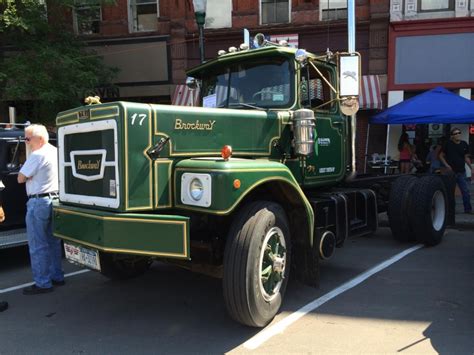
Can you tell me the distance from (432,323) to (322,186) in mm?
2035

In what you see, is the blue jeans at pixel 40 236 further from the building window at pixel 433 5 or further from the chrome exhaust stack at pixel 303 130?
the building window at pixel 433 5

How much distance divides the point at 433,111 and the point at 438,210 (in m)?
4.05

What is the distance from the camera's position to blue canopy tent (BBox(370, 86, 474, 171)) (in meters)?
10.2

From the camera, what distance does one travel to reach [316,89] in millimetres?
5164

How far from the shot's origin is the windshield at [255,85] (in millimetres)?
4816

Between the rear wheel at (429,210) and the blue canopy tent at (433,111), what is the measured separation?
3.52 meters

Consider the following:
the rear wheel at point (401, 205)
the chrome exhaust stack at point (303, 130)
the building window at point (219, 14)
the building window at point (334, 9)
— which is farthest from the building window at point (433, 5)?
the chrome exhaust stack at point (303, 130)

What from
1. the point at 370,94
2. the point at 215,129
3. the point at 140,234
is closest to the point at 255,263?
the point at 140,234

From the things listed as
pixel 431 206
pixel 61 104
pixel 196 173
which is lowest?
pixel 431 206

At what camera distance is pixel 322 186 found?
5586 mm

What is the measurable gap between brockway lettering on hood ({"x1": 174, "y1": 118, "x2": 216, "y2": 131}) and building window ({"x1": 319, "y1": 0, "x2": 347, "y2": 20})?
38.4 feet

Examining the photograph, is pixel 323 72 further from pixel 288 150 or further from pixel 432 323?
pixel 432 323

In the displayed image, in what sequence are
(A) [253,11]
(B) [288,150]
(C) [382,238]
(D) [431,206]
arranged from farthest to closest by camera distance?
(A) [253,11] → (C) [382,238] → (D) [431,206] → (B) [288,150]

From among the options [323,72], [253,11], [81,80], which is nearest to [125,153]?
[323,72]
